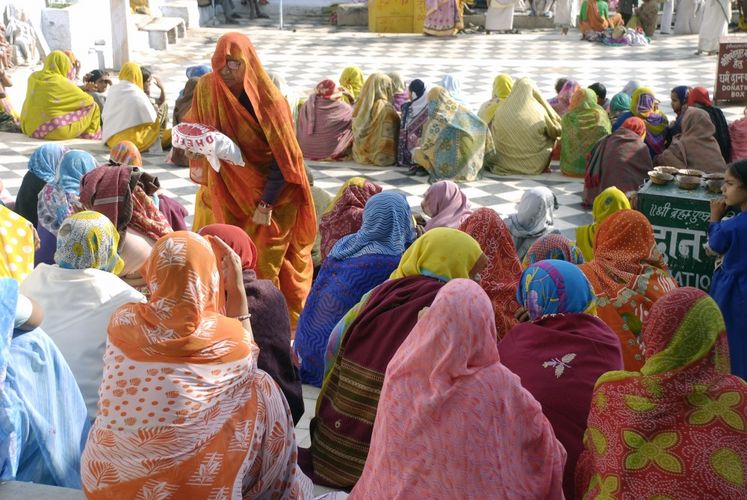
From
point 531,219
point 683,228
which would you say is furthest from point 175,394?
point 683,228

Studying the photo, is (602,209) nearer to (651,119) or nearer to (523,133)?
(651,119)

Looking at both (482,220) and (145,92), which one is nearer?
(482,220)

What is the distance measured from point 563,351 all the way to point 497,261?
105 cm

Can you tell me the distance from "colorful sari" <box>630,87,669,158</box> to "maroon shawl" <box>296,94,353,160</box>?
7.92 feet

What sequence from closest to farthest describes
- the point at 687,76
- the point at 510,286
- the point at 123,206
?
the point at 510,286 → the point at 123,206 → the point at 687,76

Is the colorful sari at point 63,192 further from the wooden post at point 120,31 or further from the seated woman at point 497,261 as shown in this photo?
the wooden post at point 120,31

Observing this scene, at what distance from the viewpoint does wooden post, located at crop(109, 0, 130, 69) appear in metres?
12.3

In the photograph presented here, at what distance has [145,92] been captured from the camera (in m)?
8.30

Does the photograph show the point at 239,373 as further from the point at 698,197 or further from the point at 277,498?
the point at 698,197

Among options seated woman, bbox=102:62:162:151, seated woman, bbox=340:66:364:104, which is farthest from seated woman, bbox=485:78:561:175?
seated woman, bbox=102:62:162:151

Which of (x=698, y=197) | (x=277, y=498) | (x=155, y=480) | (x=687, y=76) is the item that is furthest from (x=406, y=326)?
(x=687, y=76)

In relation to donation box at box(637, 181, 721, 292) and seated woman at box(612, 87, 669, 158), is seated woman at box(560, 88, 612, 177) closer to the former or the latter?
seated woman at box(612, 87, 669, 158)

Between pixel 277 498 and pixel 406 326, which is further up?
pixel 406 326

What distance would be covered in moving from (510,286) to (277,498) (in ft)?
4.62
